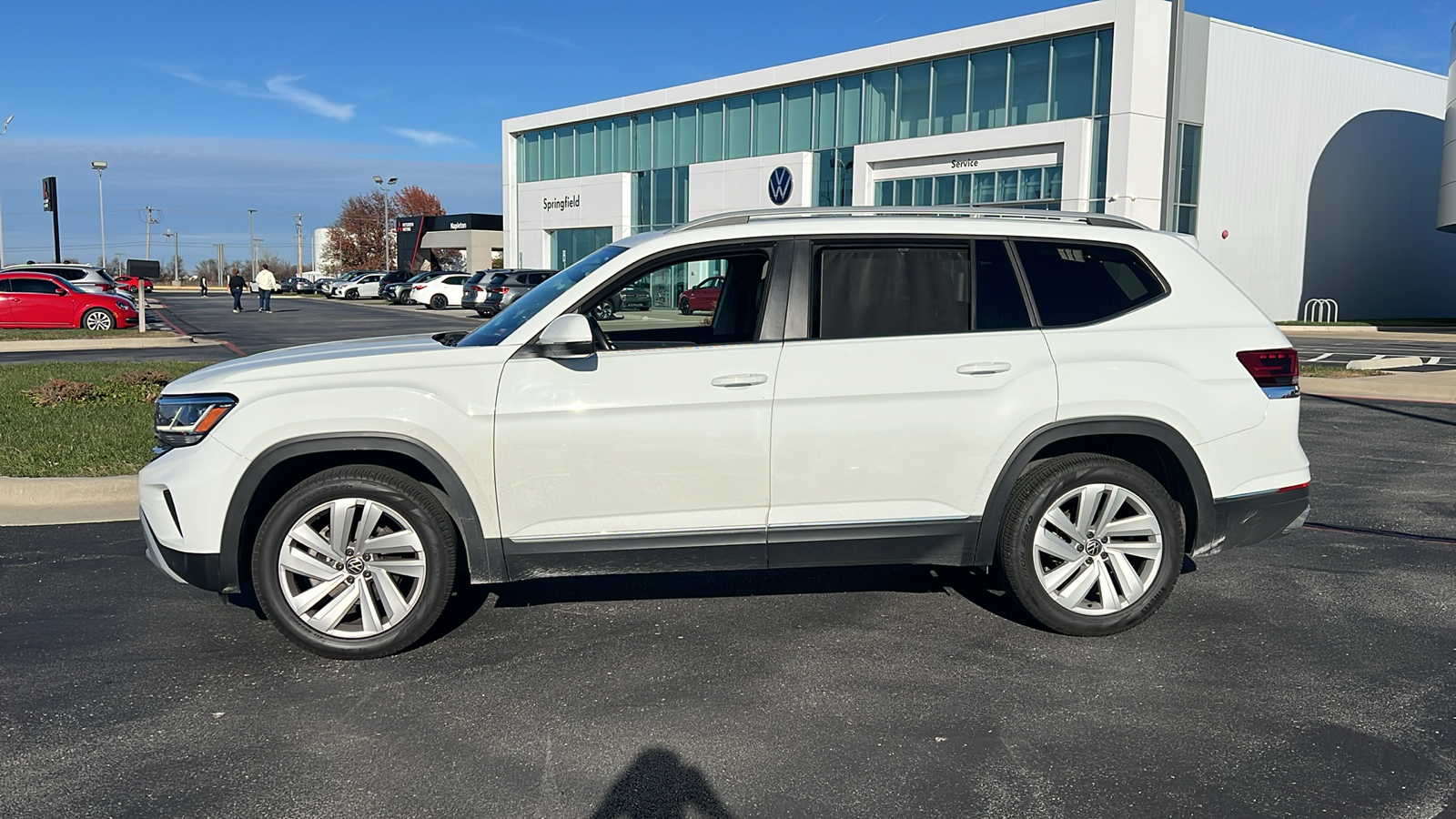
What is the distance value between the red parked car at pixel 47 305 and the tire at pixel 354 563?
84.9 ft

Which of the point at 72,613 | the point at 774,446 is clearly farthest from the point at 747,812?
the point at 72,613

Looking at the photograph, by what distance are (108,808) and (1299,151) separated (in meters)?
44.8

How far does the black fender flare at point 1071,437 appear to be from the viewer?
4836mm

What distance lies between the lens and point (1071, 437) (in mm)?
4918

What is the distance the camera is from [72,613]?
529 cm

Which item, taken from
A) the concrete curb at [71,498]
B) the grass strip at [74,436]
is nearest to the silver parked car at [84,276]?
the grass strip at [74,436]

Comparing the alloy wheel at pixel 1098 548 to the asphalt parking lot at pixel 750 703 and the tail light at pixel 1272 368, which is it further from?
the tail light at pixel 1272 368

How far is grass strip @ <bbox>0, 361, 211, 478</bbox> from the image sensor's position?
805 cm

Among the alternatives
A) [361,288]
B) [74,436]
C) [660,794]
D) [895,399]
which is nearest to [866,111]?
[361,288]

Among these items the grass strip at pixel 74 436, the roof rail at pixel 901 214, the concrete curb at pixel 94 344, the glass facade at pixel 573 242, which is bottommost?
the grass strip at pixel 74 436

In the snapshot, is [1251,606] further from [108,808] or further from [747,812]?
[108,808]

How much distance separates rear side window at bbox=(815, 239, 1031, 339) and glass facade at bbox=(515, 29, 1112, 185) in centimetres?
3172

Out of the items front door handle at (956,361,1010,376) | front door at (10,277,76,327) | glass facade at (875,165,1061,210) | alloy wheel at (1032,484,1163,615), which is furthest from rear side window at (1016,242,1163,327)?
glass facade at (875,165,1061,210)

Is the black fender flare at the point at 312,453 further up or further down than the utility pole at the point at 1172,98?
further down
